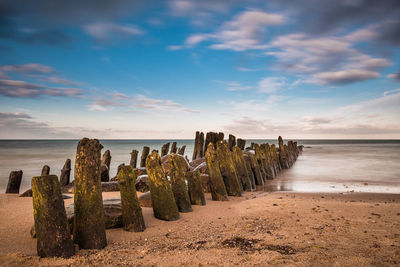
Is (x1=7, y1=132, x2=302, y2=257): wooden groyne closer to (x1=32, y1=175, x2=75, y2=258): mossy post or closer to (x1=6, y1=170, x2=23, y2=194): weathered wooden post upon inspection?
(x1=32, y1=175, x2=75, y2=258): mossy post

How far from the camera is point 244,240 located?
12.7 ft

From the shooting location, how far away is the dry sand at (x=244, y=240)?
316cm

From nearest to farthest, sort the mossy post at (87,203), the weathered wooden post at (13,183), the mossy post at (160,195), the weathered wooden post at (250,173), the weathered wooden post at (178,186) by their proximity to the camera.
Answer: the mossy post at (87,203), the mossy post at (160,195), the weathered wooden post at (178,186), the weathered wooden post at (13,183), the weathered wooden post at (250,173)

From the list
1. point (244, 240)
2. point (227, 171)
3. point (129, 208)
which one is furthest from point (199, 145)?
point (244, 240)

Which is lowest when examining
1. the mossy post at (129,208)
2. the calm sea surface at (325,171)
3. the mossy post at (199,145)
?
the calm sea surface at (325,171)

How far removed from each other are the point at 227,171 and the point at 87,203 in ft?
15.6

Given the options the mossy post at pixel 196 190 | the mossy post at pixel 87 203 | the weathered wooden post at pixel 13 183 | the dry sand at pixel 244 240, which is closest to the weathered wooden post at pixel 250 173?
the mossy post at pixel 196 190

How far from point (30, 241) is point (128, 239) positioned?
4.33ft

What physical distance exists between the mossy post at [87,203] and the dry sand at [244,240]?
0.57 feet

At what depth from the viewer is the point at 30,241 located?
12.3 ft

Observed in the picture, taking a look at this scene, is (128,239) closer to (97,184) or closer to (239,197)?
(97,184)

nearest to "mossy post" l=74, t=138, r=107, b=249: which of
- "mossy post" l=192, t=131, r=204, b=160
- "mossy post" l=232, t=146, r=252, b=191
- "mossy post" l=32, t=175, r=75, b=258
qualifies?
"mossy post" l=32, t=175, r=75, b=258

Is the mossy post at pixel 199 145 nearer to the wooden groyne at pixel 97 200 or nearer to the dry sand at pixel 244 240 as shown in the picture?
the wooden groyne at pixel 97 200

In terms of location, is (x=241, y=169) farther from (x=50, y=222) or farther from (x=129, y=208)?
(x=50, y=222)
